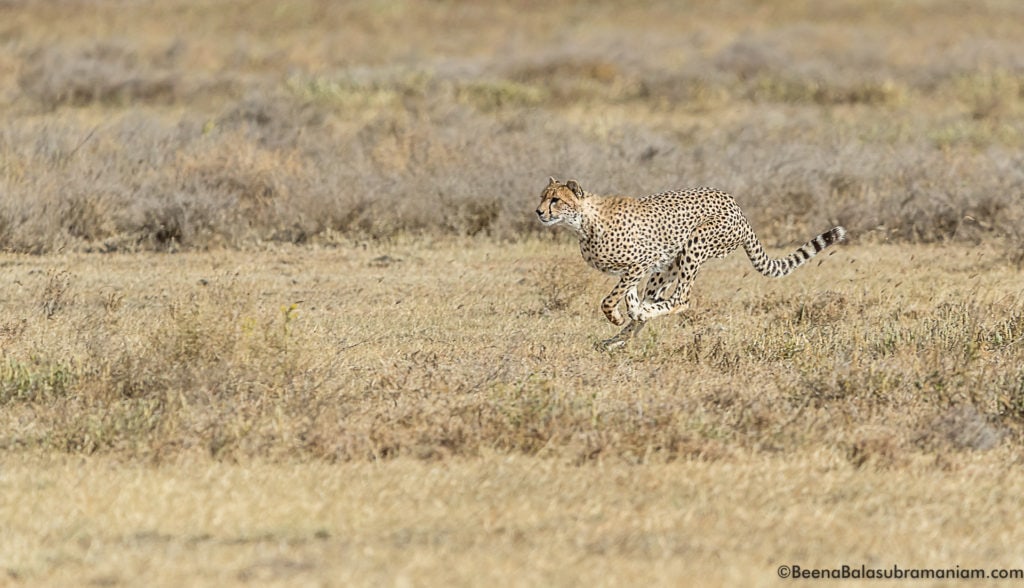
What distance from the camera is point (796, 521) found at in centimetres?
646

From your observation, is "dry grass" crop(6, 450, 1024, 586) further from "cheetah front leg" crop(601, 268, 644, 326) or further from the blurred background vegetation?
the blurred background vegetation

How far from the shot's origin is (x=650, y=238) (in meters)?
9.93

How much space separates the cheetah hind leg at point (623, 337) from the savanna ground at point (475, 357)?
8.3 inches

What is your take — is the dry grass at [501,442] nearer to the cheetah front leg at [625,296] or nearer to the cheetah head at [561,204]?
the cheetah front leg at [625,296]

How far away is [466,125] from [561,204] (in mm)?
10021

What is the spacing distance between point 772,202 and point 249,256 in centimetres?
505

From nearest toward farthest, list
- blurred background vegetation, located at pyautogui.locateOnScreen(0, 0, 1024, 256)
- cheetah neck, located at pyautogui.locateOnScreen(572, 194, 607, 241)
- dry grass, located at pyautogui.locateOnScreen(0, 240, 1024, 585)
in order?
dry grass, located at pyautogui.locateOnScreen(0, 240, 1024, 585) < cheetah neck, located at pyautogui.locateOnScreen(572, 194, 607, 241) < blurred background vegetation, located at pyautogui.locateOnScreen(0, 0, 1024, 256)

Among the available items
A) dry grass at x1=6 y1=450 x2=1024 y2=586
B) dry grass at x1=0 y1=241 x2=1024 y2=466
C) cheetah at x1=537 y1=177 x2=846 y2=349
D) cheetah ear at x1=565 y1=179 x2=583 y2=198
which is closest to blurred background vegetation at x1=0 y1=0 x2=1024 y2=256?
dry grass at x1=0 y1=241 x2=1024 y2=466

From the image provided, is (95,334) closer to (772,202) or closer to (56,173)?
(56,173)

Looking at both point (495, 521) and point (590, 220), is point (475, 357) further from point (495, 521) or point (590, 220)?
point (495, 521)

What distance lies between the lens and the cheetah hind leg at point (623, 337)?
32.1ft

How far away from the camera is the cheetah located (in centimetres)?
976

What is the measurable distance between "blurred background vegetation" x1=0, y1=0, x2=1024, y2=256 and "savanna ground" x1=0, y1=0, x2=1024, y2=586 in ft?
0.20

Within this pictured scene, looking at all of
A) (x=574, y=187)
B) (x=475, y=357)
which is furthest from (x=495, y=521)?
(x=574, y=187)
